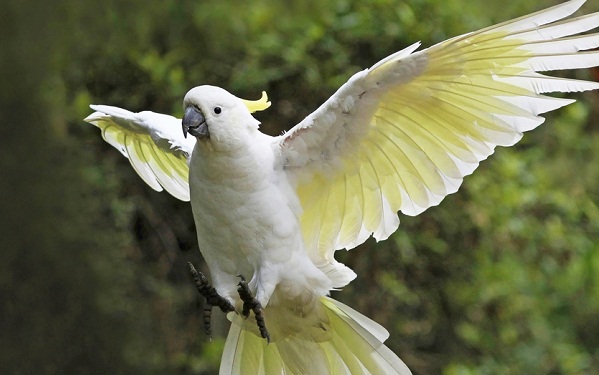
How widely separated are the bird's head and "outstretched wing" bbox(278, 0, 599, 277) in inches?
8.5

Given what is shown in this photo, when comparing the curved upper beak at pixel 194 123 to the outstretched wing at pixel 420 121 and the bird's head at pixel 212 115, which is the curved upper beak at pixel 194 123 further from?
the outstretched wing at pixel 420 121

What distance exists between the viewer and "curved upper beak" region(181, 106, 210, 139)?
10.5 ft

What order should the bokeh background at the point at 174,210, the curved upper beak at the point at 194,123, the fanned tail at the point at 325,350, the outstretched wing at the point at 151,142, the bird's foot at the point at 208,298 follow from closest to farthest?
1. the curved upper beak at the point at 194,123
2. the bird's foot at the point at 208,298
3. the fanned tail at the point at 325,350
4. the outstretched wing at the point at 151,142
5. the bokeh background at the point at 174,210

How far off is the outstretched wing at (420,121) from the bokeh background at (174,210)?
1.83 meters

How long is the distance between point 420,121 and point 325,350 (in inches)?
34.9

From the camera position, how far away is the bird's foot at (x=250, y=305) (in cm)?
322

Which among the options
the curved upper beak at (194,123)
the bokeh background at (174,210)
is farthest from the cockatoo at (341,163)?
the bokeh background at (174,210)

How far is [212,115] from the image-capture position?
3.22 m

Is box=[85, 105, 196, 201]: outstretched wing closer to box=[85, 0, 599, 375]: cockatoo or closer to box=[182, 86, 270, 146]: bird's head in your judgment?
box=[85, 0, 599, 375]: cockatoo

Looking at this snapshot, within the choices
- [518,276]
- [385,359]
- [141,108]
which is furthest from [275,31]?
[385,359]

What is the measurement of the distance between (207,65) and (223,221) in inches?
93.1

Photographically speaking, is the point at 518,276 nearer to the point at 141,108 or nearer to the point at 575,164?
the point at 575,164

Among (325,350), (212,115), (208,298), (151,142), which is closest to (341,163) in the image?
(212,115)

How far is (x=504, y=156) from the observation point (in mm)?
5691
